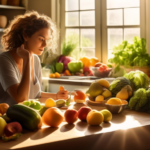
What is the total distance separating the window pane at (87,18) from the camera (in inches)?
141

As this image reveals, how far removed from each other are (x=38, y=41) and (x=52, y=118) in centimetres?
108

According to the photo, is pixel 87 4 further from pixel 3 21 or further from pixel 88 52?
pixel 3 21

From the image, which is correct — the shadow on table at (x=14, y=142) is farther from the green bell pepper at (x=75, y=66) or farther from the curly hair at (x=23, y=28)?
the green bell pepper at (x=75, y=66)

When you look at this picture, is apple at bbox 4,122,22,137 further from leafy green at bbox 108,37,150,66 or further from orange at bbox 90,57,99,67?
orange at bbox 90,57,99,67

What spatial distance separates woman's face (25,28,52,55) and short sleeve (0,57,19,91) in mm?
214

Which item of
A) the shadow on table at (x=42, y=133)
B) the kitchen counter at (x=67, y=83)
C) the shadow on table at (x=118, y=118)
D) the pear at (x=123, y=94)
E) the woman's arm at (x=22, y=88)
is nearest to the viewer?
the shadow on table at (x=42, y=133)

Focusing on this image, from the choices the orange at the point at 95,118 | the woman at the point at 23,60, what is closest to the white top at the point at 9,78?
the woman at the point at 23,60

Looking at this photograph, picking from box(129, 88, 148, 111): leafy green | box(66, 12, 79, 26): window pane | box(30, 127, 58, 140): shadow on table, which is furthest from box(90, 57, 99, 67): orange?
box(30, 127, 58, 140): shadow on table

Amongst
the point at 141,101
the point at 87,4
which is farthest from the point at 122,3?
the point at 141,101

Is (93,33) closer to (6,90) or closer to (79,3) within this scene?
(79,3)

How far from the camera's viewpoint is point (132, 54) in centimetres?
312

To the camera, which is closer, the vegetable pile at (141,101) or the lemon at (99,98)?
the vegetable pile at (141,101)

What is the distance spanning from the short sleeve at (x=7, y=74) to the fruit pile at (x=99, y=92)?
0.61m

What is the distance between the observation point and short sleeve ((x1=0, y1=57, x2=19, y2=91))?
202 cm
